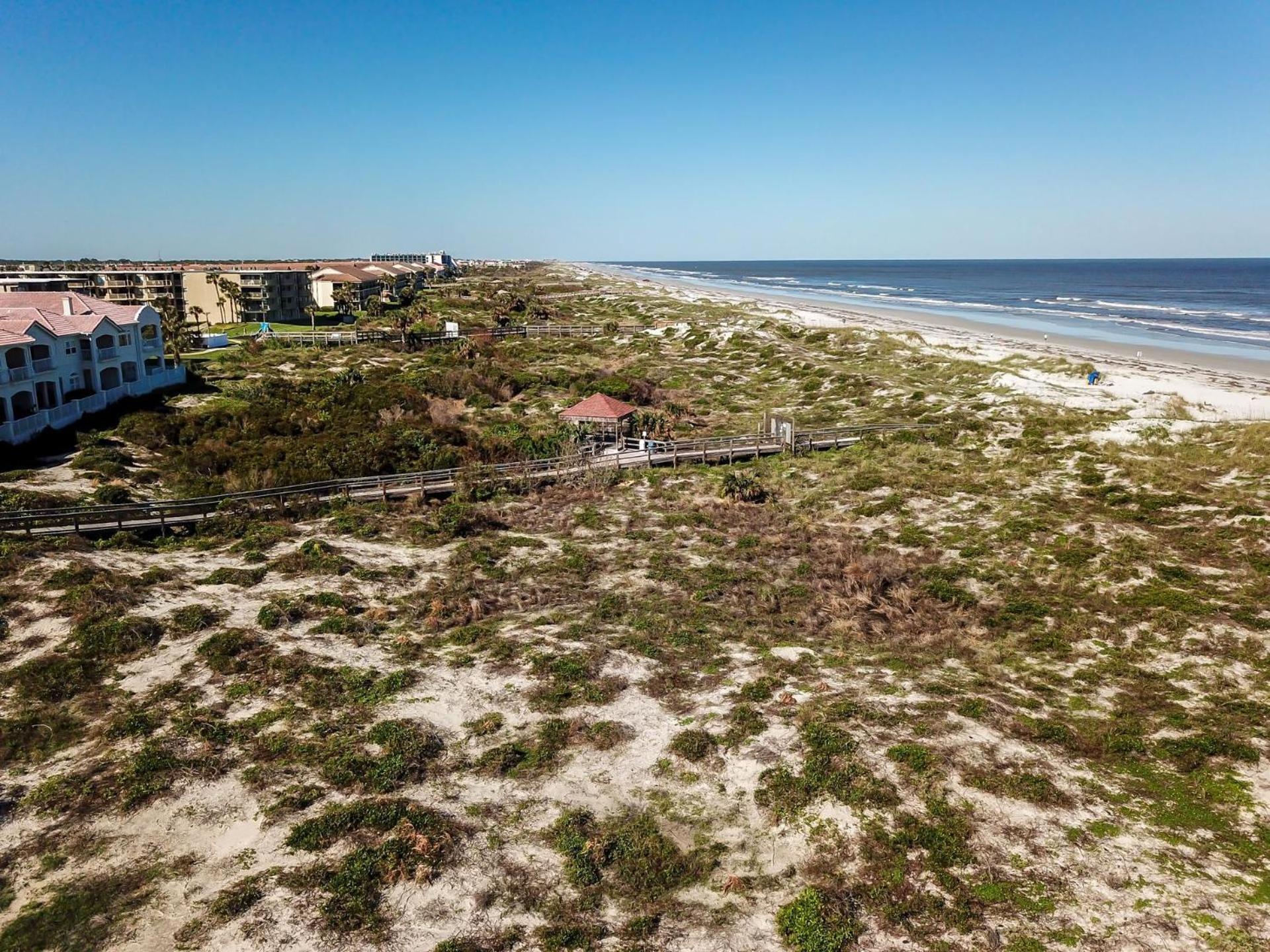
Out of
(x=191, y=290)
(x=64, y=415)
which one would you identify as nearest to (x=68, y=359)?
(x=64, y=415)

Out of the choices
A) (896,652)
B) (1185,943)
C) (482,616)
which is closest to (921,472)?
(896,652)

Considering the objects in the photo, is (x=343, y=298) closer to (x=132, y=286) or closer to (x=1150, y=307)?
(x=132, y=286)

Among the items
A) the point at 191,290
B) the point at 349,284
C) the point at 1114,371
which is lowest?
the point at 1114,371

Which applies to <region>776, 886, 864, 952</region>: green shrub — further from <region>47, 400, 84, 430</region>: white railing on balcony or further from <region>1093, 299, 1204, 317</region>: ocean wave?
<region>1093, 299, 1204, 317</region>: ocean wave

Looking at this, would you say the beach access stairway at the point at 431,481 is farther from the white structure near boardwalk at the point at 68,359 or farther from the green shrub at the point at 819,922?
the green shrub at the point at 819,922

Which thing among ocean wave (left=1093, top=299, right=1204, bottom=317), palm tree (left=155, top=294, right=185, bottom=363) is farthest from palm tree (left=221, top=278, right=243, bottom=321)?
ocean wave (left=1093, top=299, right=1204, bottom=317)

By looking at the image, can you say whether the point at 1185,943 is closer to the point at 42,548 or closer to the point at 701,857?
the point at 701,857

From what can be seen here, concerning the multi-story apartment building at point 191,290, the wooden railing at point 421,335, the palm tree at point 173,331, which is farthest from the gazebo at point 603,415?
the multi-story apartment building at point 191,290
